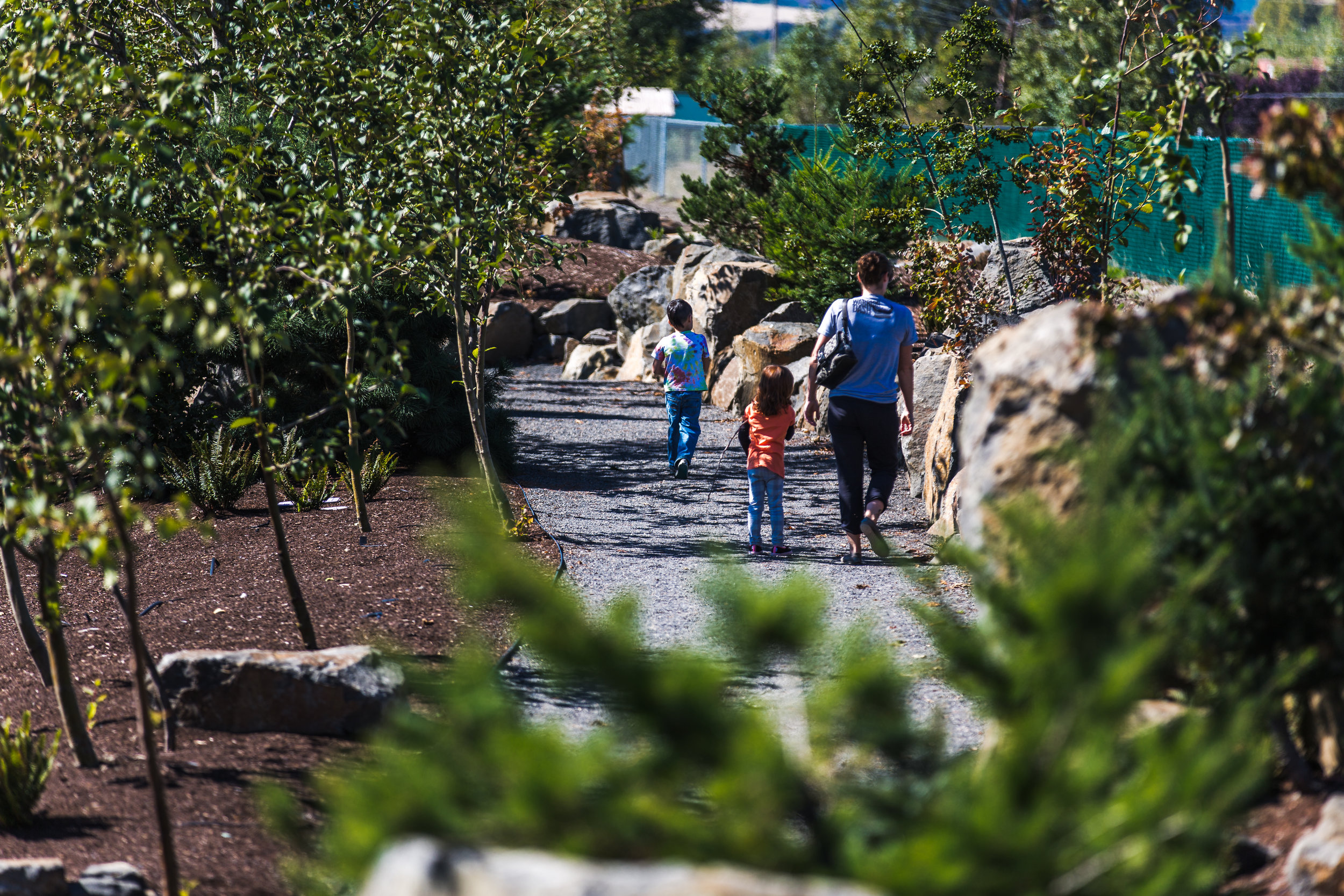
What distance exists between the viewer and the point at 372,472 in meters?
8.38

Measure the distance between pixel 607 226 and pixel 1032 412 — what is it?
18928 mm

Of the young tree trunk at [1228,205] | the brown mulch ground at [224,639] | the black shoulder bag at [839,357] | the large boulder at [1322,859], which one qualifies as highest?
the young tree trunk at [1228,205]

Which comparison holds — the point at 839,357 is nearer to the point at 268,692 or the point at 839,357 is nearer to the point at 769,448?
the point at 769,448

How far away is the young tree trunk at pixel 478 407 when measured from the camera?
770 centimetres

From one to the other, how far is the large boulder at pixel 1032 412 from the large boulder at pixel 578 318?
48.4 ft

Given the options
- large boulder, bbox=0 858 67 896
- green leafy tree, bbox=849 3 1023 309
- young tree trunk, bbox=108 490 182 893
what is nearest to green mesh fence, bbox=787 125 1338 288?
green leafy tree, bbox=849 3 1023 309

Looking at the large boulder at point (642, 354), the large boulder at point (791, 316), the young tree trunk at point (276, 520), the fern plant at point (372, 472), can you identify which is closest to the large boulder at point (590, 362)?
the large boulder at point (642, 354)

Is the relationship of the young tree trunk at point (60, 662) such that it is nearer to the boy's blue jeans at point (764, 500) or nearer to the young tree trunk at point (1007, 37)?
the boy's blue jeans at point (764, 500)

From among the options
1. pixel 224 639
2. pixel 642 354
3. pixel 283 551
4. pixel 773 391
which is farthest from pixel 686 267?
pixel 283 551

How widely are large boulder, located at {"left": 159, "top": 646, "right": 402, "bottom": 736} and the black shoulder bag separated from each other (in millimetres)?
3509

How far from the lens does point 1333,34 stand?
45.0 meters

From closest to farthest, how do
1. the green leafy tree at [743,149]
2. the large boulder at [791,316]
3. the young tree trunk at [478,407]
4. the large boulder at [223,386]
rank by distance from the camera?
the young tree trunk at [478,407] < the large boulder at [223,386] < the large boulder at [791,316] < the green leafy tree at [743,149]

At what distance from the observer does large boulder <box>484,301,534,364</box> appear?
17.4m

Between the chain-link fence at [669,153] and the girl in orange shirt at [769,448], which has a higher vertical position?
the chain-link fence at [669,153]
